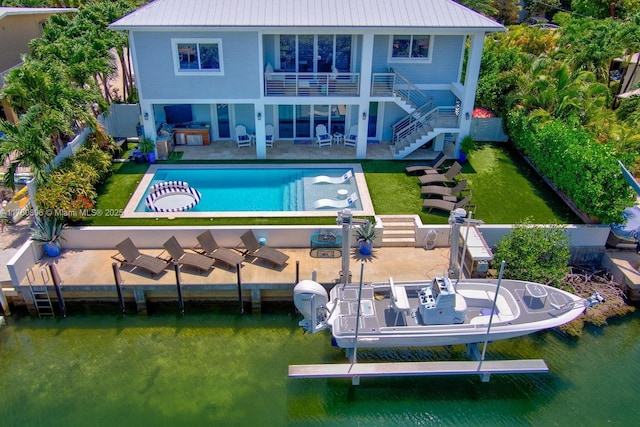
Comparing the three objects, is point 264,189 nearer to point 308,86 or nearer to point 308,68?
point 308,86

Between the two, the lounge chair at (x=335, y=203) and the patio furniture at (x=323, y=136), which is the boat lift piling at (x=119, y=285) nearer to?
the lounge chair at (x=335, y=203)

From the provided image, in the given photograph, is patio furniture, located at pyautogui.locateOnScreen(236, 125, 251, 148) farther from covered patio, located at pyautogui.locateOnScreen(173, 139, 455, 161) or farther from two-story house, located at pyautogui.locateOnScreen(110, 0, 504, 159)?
two-story house, located at pyautogui.locateOnScreen(110, 0, 504, 159)

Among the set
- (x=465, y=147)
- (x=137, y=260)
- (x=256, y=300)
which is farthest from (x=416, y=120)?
(x=137, y=260)

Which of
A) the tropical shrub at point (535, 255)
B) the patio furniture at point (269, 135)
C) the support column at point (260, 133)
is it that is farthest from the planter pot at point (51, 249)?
the tropical shrub at point (535, 255)

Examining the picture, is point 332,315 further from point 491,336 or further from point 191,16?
point 191,16

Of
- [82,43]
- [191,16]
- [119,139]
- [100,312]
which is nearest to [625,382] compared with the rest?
[100,312]
